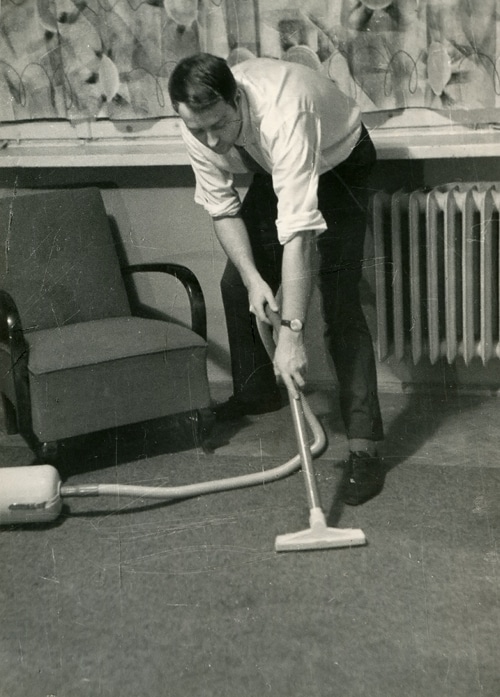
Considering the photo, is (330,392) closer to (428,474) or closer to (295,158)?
(428,474)

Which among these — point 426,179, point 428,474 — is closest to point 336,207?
point 426,179

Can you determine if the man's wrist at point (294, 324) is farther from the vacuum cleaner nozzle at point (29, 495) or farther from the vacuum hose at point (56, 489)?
the vacuum cleaner nozzle at point (29, 495)

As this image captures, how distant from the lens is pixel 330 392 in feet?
8.30

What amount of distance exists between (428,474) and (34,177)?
1.52 m

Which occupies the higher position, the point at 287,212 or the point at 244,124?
the point at 244,124

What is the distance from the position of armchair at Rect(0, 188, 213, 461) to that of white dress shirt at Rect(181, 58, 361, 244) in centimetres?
43

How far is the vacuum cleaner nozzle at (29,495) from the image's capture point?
182 centimetres

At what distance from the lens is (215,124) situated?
170 cm

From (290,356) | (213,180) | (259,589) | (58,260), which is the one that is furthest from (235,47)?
(259,589)

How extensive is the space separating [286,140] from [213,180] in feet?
0.99

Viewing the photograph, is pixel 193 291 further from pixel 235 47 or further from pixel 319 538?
pixel 319 538

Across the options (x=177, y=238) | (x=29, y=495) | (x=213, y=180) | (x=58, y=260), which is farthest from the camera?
(x=177, y=238)

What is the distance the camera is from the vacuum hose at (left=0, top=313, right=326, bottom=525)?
182 centimetres

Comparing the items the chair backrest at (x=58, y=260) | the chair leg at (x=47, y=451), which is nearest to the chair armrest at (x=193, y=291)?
the chair backrest at (x=58, y=260)
